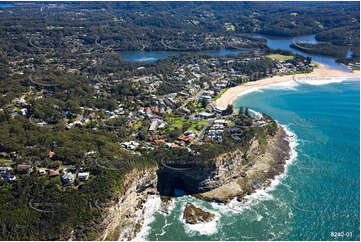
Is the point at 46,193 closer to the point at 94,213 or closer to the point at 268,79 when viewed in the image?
the point at 94,213

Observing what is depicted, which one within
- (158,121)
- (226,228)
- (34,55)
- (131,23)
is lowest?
(226,228)

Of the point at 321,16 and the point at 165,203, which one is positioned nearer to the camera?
the point at 165,203

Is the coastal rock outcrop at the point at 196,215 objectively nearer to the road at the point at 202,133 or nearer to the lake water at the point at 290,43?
the road at the point at 202,133

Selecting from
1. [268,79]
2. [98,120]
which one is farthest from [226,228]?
[268,79]

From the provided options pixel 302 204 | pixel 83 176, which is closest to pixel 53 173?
pixel 83 176

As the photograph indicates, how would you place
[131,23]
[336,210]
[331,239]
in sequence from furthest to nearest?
[131,23] → [336,210] → [331,239]
